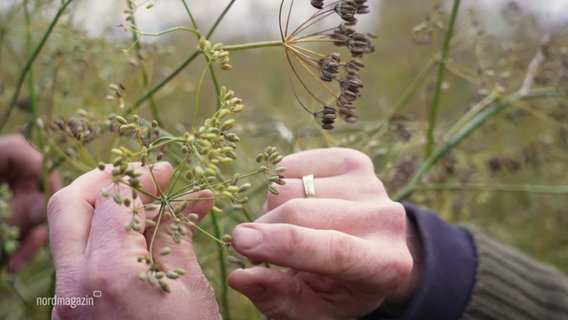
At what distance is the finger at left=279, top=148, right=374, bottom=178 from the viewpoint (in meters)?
1.11

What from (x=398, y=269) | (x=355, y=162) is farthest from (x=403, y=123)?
(x=398, y=269)

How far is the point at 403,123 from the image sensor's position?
5.20 feet

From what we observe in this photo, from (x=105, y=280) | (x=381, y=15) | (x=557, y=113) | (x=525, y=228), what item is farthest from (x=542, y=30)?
(x=381, y=15)

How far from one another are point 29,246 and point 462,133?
4.55 ft

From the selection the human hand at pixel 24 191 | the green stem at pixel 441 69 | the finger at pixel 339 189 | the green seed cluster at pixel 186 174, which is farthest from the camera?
the human hand at pixel 24 191

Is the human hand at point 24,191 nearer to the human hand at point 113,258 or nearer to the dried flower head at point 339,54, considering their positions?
the human hand at point 113,258

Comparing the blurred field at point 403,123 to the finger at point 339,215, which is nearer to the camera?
the finger at point 339,215

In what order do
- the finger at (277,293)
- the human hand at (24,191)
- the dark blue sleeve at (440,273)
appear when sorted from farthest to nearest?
the human hand at (24,191) → the dark blue sleeve at (440,273) → the finger at (277,293)

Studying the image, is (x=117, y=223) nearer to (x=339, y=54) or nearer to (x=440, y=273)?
(x=339, y=54)

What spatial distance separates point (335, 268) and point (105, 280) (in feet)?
1.10

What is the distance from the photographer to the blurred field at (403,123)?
1.53 metres

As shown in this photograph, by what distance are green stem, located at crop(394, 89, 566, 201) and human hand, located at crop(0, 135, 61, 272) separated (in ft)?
3.69

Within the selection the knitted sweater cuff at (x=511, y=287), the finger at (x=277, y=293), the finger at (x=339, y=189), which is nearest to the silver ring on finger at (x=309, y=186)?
the finger at (x=339, y=189)

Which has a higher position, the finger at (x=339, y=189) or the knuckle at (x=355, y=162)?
the knuckle at (x=355, y=162)
